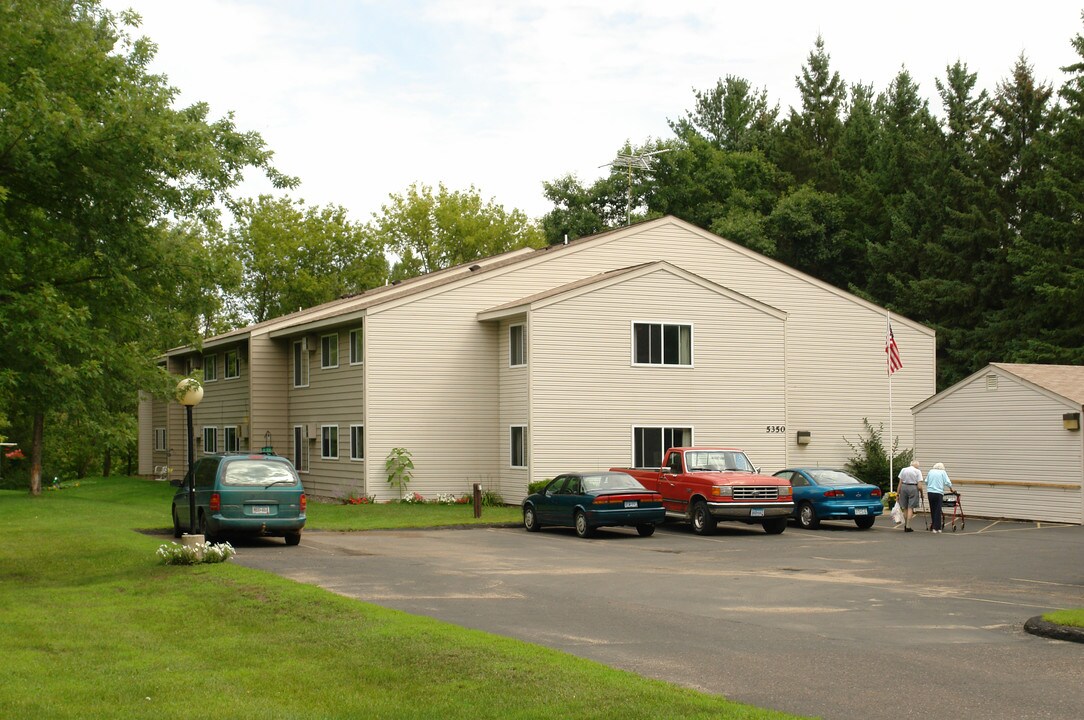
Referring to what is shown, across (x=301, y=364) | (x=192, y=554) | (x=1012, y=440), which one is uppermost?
(x=301, y=364)

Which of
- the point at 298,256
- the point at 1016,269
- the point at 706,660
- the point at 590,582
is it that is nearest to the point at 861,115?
the point at 1016,269

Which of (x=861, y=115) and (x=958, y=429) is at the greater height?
(x=861, y=115)

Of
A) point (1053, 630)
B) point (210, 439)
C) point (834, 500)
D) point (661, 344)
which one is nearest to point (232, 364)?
point (210, 439)

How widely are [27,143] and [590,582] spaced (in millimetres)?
9669

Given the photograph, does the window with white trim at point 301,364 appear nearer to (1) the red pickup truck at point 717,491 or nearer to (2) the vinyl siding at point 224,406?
(2) the vinyl siding at point 224,406

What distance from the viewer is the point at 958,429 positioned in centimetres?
3256

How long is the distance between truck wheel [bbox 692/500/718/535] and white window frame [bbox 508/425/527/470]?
27.7ft

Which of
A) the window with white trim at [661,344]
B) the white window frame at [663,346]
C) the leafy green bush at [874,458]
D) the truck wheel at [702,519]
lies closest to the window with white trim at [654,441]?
the white window frame at [663,346]

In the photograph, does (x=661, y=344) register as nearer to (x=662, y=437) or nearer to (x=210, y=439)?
(x=662, y=437)

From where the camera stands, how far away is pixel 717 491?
1030 inches

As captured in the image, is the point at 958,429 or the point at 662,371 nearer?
the point at 958,429

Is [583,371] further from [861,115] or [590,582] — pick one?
[861,115]

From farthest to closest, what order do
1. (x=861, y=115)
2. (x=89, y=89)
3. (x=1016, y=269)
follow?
1. (x=861, y=115)
2. (x=1016, y=269)
3. (x=89, y=89)

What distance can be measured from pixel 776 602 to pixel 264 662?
7.06 metres
